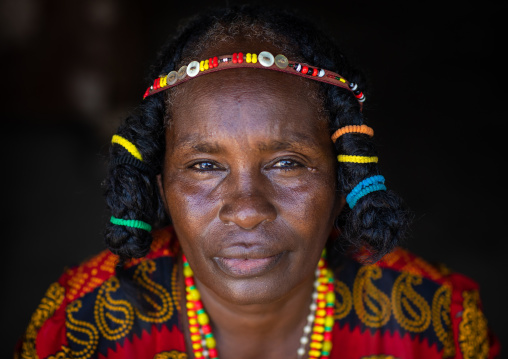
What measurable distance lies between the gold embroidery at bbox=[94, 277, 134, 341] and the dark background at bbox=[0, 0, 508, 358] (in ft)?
6.10

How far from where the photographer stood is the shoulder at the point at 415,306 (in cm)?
242

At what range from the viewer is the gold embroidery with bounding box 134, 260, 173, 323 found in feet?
7.67

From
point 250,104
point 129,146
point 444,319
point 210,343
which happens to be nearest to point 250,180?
point 250,104

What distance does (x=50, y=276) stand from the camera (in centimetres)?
416

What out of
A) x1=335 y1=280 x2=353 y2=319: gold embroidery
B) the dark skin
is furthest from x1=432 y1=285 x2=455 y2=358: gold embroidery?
the dark skin

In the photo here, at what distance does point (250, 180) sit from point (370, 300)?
96 centimetres

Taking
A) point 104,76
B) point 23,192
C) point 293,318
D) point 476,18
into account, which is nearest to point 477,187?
point 476,18

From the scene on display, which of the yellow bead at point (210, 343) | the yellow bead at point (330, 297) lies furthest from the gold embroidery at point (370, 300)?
the yellow bead at point (210, 343)

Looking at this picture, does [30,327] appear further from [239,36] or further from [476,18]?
[476,18]

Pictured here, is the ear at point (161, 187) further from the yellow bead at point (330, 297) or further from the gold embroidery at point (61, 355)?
the yellow bead at point (330, 297)

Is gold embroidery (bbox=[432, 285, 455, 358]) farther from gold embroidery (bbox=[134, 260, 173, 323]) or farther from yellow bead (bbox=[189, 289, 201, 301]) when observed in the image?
gold embroidery (bbox=[134, 260, 173, 323])

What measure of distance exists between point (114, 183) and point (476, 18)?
471cm

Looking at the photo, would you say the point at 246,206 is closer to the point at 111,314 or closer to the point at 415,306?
the point at 111,314

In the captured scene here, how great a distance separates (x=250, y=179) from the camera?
1.96 meters
